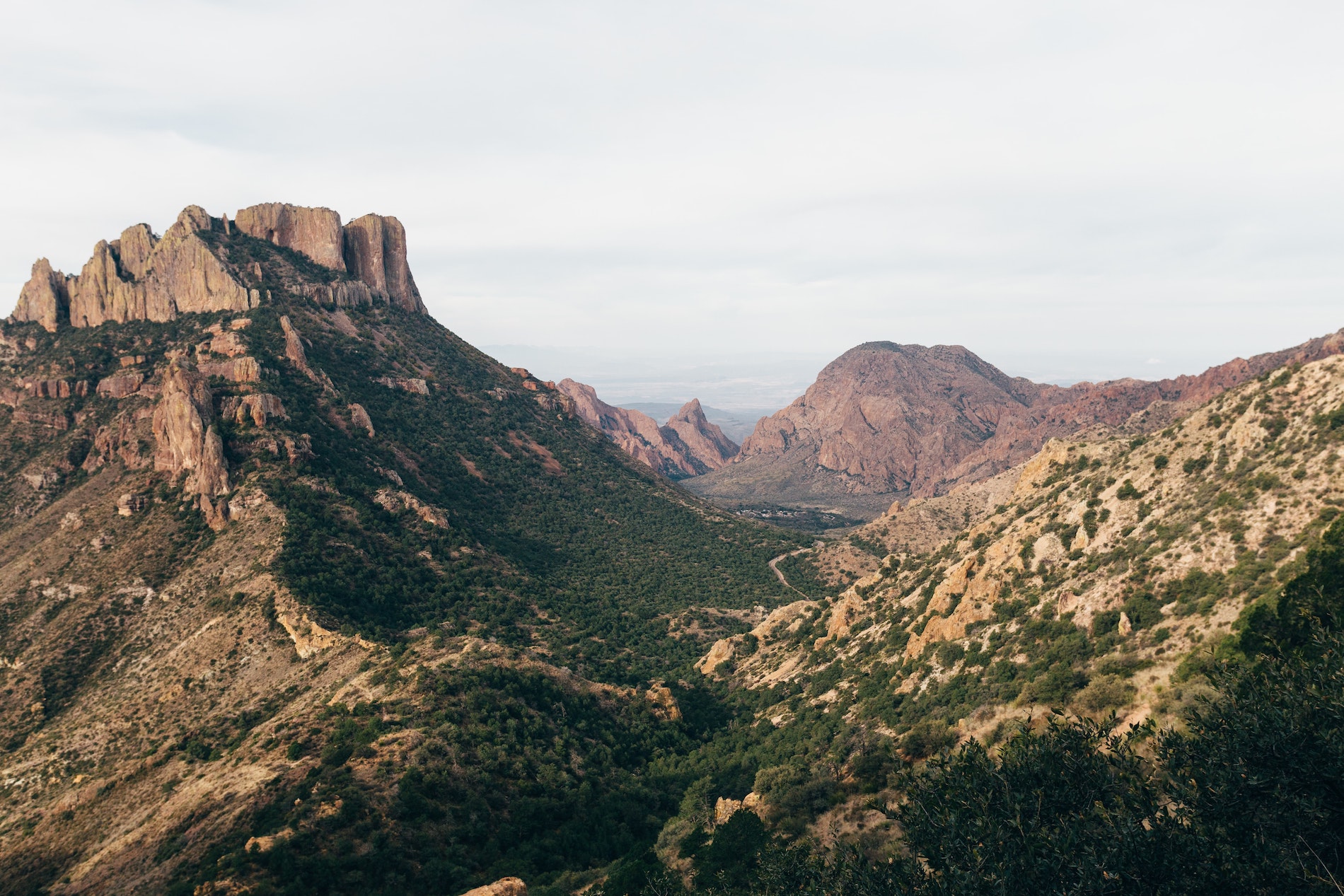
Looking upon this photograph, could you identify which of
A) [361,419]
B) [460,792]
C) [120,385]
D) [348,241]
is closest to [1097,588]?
[460,792]

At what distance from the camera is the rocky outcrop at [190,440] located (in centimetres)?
9656

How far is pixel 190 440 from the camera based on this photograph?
9969 centimetres

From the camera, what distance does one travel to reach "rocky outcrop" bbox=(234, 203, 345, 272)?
174000 millimetres

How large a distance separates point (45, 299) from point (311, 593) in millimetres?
124095

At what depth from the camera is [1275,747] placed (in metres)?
27.1

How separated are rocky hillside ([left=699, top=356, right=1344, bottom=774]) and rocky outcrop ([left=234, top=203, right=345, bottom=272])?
154 metres

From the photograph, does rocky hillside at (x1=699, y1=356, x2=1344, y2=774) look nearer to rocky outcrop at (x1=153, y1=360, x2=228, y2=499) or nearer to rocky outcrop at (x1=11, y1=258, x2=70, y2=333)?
rocky outcrop at (x1=153, y1=360, x2=228, y2=499)

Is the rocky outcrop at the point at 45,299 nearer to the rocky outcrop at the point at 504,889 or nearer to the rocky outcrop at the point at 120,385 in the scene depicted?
the rocky outcrop at the point at 120,385

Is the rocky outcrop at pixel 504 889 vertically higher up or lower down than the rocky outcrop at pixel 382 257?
lower down

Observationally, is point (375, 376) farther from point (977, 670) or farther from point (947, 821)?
point (947, 821)

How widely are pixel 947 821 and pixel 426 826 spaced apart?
37.1 metres

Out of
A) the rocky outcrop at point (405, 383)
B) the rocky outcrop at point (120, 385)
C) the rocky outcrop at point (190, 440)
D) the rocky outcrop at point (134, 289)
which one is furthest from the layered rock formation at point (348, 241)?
the rocky outcrop at point (190, 440)

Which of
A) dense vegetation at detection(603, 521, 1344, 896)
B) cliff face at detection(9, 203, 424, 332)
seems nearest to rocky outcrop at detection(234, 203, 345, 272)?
cliff face at detection(9, 203, 424, 332)

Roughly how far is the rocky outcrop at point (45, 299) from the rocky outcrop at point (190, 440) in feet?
234
